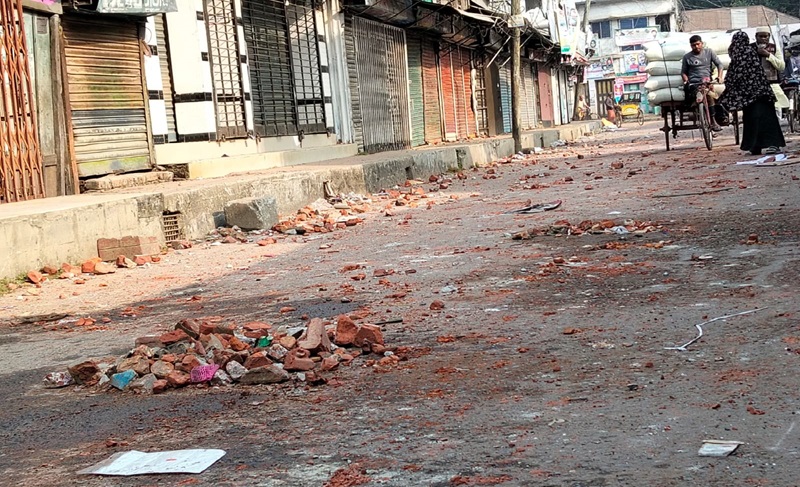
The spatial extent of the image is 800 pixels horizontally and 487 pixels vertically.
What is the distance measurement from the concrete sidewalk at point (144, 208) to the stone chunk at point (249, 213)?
0.76 ft

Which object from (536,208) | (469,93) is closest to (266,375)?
(536,208)

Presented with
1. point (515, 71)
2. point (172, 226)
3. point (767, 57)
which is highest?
point (515, 71)

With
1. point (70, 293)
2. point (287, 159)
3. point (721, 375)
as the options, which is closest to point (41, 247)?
point (70, 293)

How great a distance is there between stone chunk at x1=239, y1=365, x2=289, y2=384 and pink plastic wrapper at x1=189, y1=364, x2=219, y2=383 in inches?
5.8

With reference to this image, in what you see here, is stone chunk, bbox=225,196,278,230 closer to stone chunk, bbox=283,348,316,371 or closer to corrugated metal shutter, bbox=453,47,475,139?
stone chunk, bbox=283,348,316,371

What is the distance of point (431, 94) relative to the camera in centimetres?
2600

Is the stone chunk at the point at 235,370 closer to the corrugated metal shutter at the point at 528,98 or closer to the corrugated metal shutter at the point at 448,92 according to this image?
the corrugated metal shutter at the point at 448,92

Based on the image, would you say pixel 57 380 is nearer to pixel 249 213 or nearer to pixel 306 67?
pixel 249 213

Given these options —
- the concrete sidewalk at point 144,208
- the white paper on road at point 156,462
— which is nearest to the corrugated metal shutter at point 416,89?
the concrete sidewalk at point 144,208

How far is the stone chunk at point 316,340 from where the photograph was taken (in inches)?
172

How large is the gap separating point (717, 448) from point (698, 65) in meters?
13.7

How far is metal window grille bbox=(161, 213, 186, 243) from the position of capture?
32.3 feet

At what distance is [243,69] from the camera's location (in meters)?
14.9

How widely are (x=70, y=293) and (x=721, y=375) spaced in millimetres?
5023
